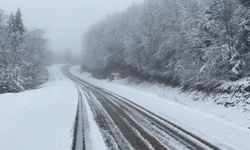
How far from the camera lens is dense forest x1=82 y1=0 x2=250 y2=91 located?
792 inches

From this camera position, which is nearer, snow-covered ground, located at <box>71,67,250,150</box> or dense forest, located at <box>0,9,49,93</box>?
snow-covered ground, located at <box>71,67,250,150</box>

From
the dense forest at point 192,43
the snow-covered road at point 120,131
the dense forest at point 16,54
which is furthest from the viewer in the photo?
the dense forest at point 16,54

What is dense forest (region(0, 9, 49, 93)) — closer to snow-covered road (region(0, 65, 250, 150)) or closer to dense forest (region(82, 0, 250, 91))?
dense forest (region(82, 0, 250, 91))

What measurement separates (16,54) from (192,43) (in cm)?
2752

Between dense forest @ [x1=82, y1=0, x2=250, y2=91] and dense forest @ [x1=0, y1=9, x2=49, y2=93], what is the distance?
15418 mm

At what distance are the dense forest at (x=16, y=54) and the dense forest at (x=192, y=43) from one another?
15.4m

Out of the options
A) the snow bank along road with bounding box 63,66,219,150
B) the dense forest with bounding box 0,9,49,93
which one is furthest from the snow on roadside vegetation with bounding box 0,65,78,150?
the dense forest with bounding box 0,9,49,93

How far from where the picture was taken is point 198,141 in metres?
9.81

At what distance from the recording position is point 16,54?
44.2m

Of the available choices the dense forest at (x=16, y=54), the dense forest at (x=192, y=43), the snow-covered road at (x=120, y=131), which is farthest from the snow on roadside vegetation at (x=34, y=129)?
the dense forest at (x=16, y=54)

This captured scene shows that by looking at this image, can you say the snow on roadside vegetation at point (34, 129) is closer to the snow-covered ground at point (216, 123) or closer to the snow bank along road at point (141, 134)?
the snow bank along road at point (141, 134)

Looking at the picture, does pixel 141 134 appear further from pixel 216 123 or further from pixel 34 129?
pixel 34 129

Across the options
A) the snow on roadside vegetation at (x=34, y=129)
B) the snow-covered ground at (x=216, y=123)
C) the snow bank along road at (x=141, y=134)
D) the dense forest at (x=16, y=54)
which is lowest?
the snow on roadside vegetation at (x=34, y=129)

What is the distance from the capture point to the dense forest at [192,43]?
20125 millimetres
